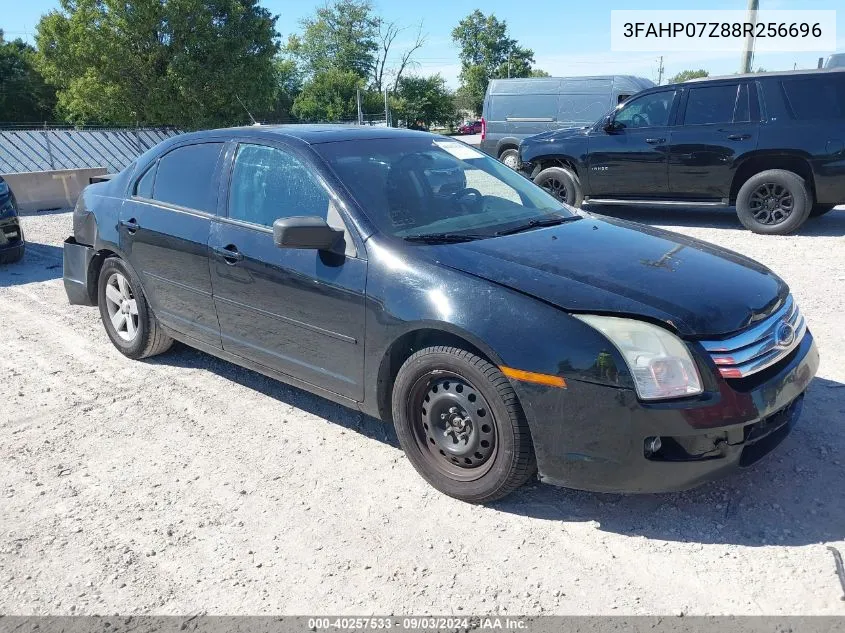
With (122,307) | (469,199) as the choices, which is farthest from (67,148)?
(469,199)

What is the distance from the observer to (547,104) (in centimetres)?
1468

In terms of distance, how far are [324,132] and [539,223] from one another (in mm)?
1353

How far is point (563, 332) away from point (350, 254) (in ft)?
3.80

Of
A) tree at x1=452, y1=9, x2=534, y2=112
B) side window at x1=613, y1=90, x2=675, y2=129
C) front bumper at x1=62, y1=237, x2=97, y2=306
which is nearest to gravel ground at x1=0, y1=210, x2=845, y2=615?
front bumper at x1=62, y1=237, x2=97, y2=306

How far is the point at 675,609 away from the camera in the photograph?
8.00 ft

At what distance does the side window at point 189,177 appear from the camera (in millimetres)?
4180

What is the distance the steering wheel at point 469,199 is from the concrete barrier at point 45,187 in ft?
38.6

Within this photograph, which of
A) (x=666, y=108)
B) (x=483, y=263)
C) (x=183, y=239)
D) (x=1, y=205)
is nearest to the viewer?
(x=483, y=263)

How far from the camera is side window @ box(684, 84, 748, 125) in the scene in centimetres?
877

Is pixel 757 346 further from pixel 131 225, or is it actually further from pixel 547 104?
pixel 547 104

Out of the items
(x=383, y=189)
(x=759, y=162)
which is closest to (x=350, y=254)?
(x=383, y=189)

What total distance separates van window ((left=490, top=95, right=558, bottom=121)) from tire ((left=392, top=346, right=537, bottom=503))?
41.5ft

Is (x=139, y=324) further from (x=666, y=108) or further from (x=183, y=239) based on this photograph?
(x=666, y=108)

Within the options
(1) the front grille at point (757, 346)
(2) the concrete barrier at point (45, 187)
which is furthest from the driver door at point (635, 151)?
(2) the concrete barrier at point (45, 187)
